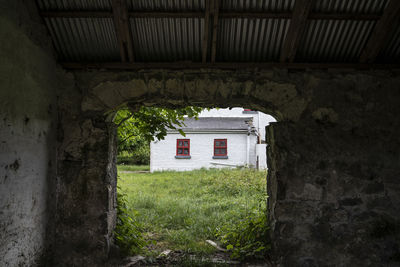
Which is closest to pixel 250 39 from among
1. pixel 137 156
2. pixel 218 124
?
pixel 218 124

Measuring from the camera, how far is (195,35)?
3637 millimetres

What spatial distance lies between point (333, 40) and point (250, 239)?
3.04 m

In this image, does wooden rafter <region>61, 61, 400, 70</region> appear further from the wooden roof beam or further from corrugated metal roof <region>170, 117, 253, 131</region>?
corrugated metal roof <region>170, 117, 253, 131</region>

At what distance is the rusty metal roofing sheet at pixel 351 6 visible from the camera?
10.9 ft

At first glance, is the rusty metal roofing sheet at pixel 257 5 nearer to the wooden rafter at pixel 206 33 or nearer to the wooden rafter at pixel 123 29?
the wooden rafter at pixel 206 33

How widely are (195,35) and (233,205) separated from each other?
4.62 meters

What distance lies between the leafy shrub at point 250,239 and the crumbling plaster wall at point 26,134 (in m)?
2.61

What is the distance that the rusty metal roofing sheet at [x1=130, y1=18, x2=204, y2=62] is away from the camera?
3516 mm

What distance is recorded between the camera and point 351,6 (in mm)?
3371

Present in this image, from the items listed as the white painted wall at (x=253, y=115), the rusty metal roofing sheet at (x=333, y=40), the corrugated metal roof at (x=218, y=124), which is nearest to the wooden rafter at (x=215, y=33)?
the rusty metal roofing sheet at (x=333, y=40)

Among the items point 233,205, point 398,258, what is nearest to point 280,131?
point 398,258

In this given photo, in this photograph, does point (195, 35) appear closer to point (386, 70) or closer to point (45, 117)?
point (45, 117)

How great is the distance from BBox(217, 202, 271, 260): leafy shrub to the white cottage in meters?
11.1

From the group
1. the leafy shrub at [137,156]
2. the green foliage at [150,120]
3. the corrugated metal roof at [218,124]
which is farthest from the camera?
the leafy shrub at [137,156]
